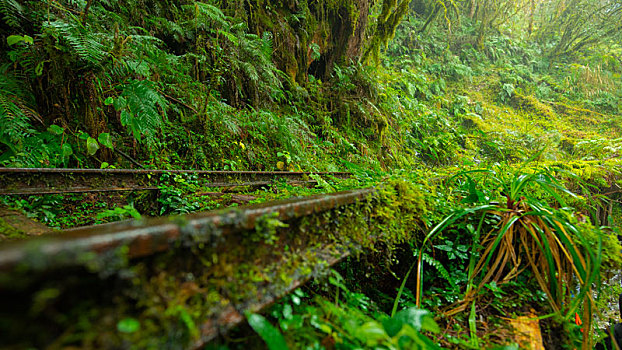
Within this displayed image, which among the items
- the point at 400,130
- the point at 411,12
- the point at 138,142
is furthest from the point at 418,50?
the point at 138,142

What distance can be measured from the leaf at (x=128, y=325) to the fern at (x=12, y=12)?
512 cm

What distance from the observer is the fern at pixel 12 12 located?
3479 mm

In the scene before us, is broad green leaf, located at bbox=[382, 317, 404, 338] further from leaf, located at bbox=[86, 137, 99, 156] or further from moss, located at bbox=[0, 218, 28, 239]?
leaf, located at bbox=[86, 137, 99, 156]

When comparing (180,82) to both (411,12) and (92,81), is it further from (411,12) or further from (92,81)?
(411,12)

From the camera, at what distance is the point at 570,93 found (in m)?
17.5

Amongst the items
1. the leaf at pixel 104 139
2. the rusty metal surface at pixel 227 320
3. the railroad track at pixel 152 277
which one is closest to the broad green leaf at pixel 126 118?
the leaf at pixel 104 139

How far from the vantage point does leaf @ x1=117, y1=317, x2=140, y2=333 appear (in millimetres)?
500

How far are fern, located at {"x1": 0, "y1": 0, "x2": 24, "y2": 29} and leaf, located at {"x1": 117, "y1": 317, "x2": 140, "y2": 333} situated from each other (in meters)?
5.12

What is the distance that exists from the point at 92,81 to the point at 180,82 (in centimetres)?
193

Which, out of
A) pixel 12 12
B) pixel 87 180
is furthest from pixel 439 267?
pixel 12 12

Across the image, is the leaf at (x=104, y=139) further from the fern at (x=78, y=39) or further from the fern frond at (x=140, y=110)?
the fern at (x=78, y=39)

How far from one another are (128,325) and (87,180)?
3.14 m

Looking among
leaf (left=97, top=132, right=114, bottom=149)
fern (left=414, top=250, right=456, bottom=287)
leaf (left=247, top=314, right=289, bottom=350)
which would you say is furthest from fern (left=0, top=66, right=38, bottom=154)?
fern (left=414, top=250, right=456, bottom=287)

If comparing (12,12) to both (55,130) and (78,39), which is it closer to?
(78,39)
